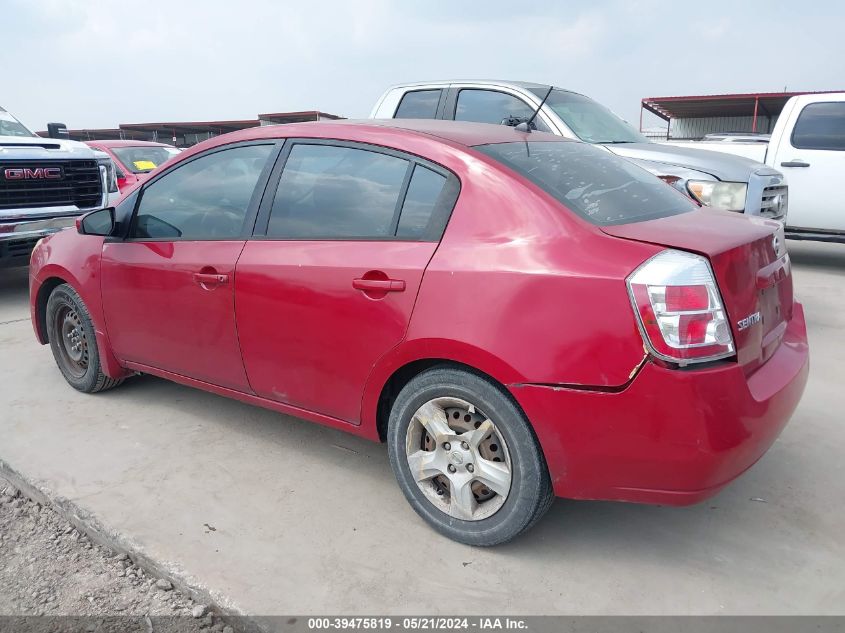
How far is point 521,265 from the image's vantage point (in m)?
2.40

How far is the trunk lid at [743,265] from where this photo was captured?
7.53 ft

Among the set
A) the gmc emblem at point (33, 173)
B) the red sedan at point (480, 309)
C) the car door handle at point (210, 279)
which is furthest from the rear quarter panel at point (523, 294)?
the gmc emblem at point (33, 173)

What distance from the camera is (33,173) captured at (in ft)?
23.2

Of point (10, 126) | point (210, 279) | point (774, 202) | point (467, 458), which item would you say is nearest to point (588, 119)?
point (774, 202)

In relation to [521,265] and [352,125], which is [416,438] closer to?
[521,265]

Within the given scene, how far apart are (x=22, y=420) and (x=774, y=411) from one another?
3.84m

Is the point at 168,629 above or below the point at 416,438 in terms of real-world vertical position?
below

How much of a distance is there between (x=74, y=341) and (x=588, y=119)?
4.62m

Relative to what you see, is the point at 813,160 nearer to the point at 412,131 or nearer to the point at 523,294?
the point at 412,131

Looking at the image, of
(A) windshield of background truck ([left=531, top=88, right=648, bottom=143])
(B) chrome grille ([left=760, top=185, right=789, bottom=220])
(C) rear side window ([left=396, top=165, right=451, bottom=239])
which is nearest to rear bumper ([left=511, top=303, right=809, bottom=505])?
(C) rear side window ([left=396, top=165, right=451, bottom=239])

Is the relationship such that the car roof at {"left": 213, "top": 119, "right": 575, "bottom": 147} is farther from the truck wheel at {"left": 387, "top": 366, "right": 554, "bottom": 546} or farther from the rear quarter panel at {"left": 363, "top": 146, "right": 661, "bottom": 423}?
the truck wheel at {"left": 387, "top": 366, "right": 554, "bottom": 546}

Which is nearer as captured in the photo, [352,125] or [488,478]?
[488,478]

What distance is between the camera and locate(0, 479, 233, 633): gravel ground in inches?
93.3

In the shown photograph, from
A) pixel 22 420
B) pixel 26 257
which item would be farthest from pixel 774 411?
pixel 26 257
